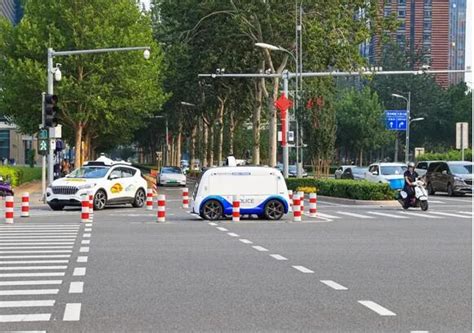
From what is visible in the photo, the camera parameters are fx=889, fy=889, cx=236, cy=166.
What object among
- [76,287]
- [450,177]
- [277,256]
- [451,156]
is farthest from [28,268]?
[451,156]

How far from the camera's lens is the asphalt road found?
862 centimetres

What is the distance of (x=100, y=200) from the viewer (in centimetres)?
2986

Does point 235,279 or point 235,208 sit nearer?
point 235,279

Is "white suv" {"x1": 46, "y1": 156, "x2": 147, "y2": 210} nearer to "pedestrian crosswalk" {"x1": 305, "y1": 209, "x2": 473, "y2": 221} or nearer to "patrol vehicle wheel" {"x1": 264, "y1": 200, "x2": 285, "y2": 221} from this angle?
"pedestrian crosswalk" {"x1": 305, "y1": 209, "x2": 473, "y2": 221}

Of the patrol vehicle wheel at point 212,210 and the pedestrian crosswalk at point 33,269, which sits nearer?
the pedestrian crosswalk at point 33,269

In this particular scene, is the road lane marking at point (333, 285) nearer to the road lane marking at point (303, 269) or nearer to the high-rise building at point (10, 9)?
the road lane marking at point (303, 269)

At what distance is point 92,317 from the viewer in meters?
8.76

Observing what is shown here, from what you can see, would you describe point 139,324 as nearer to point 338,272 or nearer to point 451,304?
point 451,304

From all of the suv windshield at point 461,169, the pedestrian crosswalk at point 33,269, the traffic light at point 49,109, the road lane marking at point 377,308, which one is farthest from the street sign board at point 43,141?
the road lane marking at point 377,308

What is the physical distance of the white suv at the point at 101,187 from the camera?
1140 inches

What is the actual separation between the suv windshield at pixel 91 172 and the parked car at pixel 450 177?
19.7 meters

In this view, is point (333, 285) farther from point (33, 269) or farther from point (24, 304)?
point (33, 269)

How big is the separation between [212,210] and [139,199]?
27.9ft

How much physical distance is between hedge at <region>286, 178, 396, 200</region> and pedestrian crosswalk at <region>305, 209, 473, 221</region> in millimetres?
3974
